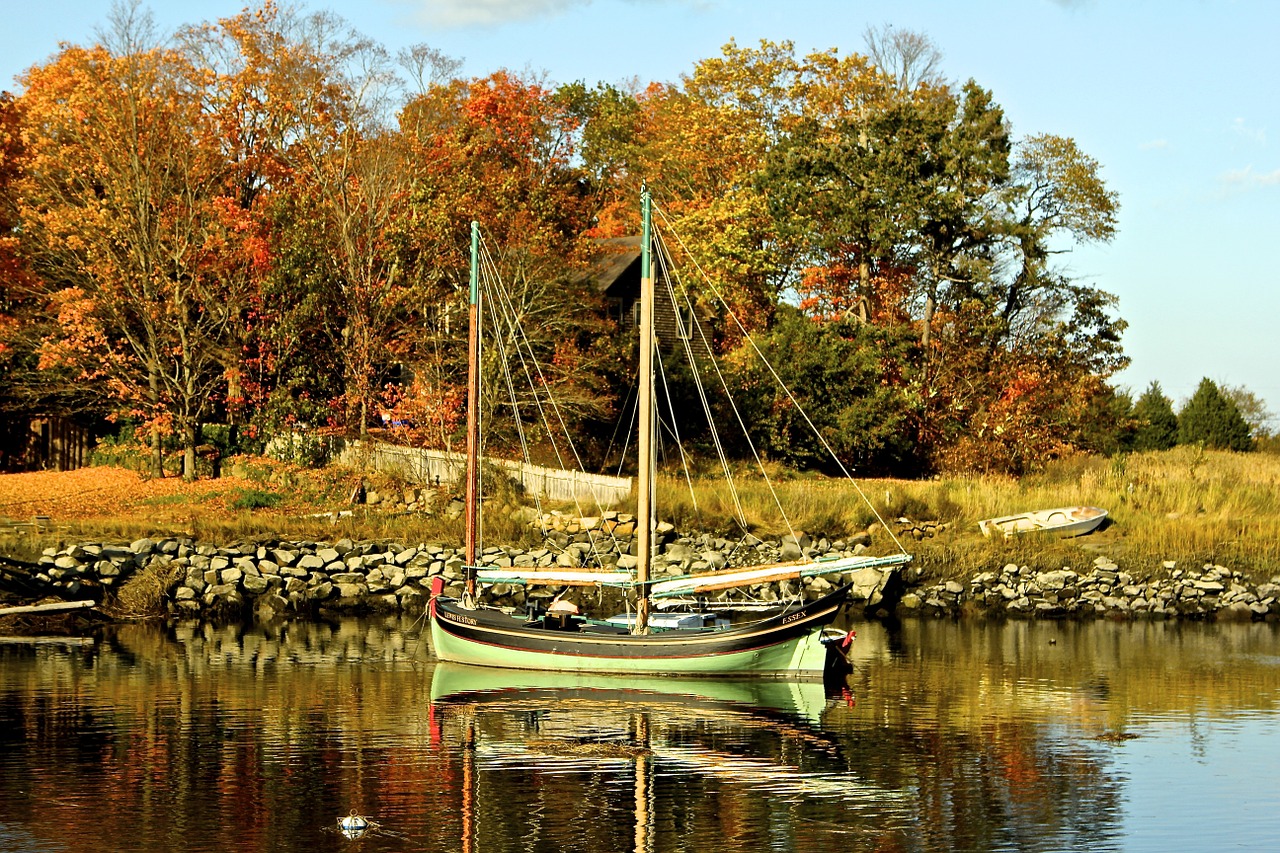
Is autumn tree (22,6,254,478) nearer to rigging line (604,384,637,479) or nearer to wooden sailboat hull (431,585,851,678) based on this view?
rigging line (604,384,637,479)

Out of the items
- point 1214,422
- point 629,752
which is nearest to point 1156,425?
point 1214,422

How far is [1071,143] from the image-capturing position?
69750mm

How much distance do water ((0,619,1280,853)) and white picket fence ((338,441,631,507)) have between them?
44.2ft

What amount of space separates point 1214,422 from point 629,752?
55084 mm

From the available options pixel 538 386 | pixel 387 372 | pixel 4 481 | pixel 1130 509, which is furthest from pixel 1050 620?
pixel 4 481

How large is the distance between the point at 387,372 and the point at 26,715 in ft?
95.9

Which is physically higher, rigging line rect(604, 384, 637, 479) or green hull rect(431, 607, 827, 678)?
rigging line rect(604, 384, 637, 479)

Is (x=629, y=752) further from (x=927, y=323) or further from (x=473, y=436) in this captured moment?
(x=927, y=323)

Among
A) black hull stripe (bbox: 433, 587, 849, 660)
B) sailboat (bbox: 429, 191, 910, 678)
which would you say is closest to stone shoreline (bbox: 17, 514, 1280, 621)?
sailboat (bbox: 429, 191, 910, 678)

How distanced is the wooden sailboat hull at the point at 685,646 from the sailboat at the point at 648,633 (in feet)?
0.07

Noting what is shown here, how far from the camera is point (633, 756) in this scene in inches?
964

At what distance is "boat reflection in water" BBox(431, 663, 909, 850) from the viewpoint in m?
20.0

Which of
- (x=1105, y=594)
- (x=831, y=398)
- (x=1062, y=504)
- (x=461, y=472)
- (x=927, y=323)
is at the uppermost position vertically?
(x=927, y=323)

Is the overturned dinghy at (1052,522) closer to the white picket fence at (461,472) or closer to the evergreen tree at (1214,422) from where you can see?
the white picket fence at (461,472)
